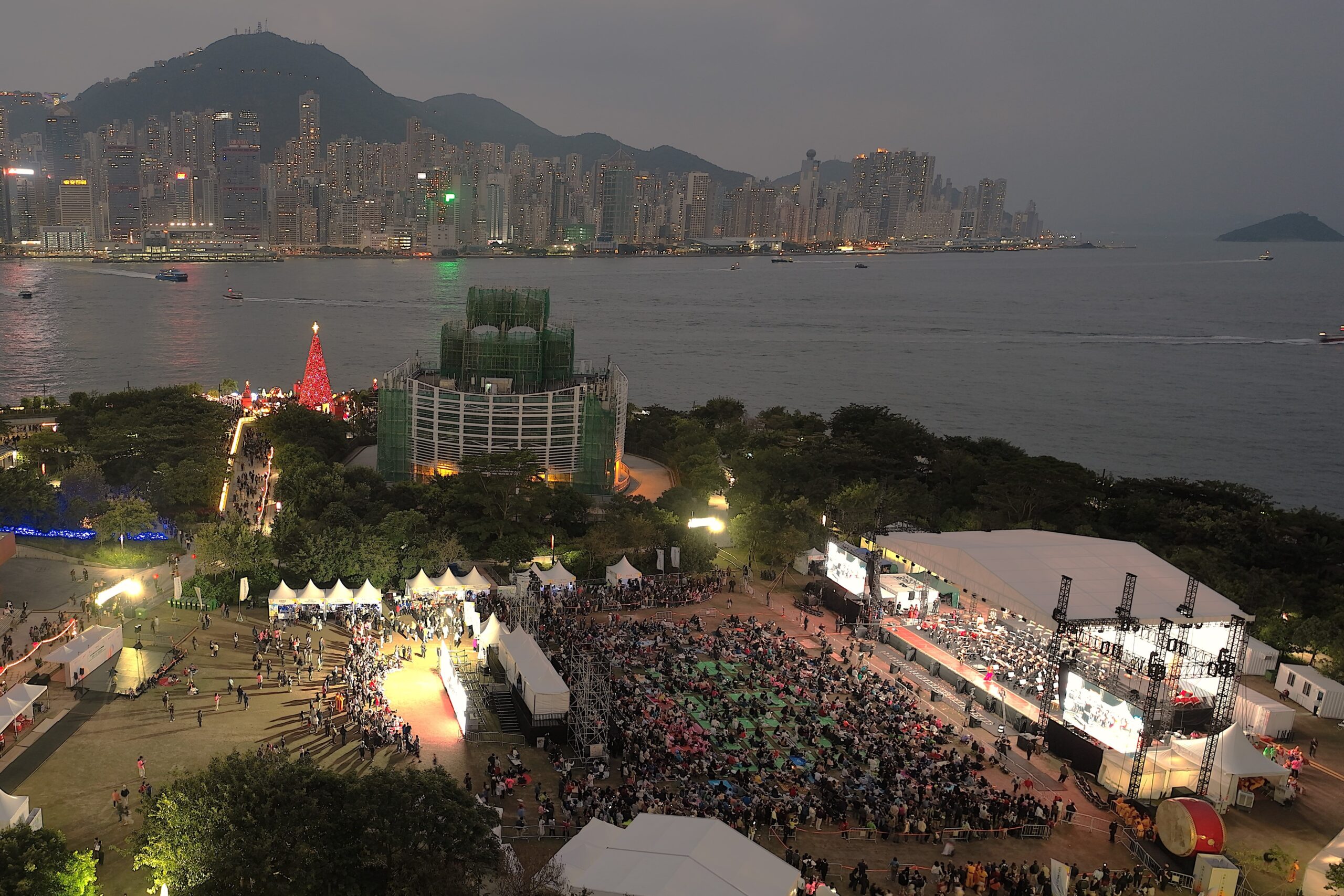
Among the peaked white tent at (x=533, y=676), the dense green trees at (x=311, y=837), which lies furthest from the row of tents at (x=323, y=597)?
the dense green trees at (x=311, y=837)

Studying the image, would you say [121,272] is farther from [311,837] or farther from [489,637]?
[311,837]

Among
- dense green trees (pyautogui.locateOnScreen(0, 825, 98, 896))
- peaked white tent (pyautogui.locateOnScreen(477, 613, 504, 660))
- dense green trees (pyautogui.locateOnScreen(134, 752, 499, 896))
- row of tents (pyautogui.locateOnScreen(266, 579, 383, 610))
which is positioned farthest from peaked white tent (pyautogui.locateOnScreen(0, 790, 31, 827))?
row of tents (pyautogui.locateOnScreen(266, 579, 383, 610))

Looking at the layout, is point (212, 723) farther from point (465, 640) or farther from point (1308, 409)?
point (1308, 409)

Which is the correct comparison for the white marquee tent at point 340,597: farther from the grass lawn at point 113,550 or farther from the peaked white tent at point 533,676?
the grass lawn at point 113,550

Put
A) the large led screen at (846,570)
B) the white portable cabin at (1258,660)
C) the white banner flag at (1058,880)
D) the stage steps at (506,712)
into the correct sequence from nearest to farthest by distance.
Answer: the white banner flag at (1058,880) → the stage steps at (506,712) → the white portable cabin at (1258,660) → the large led screen at (846,570)

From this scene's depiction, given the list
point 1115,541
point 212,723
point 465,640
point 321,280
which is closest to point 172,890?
point 212,723

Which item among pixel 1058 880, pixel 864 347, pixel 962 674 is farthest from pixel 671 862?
pixel 864 347
